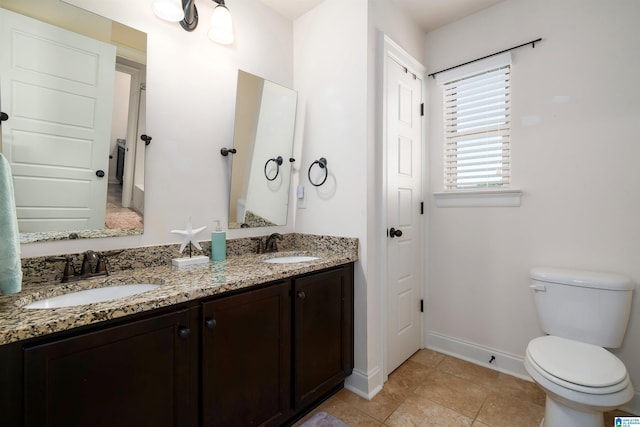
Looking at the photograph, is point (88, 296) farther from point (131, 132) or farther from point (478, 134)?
point (478, 134)

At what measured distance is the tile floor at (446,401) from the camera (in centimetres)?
164

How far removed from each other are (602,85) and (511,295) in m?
1.42

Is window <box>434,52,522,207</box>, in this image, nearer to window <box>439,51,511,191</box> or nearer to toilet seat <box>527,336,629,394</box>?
window <box>439,51,511,191</box>

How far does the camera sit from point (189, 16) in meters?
1.66

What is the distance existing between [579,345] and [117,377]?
6.86ft

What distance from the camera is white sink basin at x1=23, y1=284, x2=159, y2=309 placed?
1.12 metres

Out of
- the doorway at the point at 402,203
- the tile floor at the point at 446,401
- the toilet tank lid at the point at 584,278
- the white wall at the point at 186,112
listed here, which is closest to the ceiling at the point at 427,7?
the white wall at the point at 186,112

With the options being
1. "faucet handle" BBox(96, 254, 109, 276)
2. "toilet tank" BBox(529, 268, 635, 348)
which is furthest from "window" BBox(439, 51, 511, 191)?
"faucet handle" BBox(96, 254, 109, 276)

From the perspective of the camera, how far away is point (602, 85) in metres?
1.76

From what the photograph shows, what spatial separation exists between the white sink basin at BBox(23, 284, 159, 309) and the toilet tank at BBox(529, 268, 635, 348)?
213cm

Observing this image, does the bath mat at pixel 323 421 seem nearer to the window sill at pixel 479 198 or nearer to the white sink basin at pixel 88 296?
the white sink basin at pixel 88 296

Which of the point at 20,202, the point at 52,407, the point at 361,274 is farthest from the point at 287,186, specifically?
the point at 52,407

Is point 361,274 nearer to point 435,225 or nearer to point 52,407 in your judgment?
point 435,225

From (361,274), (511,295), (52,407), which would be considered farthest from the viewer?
(511,295)
